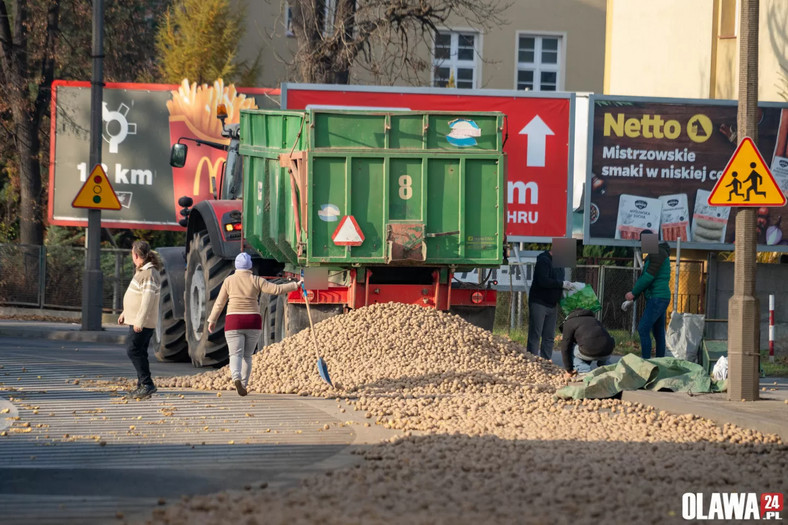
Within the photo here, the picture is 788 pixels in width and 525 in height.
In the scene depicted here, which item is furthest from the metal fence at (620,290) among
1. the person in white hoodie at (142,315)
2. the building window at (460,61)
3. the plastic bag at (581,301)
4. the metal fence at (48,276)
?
the building window at (460,61)

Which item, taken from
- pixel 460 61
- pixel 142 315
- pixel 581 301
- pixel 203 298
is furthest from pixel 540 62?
pixel 142 315

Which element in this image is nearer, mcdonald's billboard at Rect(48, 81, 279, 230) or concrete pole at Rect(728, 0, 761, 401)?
concrete pole at Rect(728, 0, 761, 401)

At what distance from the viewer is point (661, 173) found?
22.4 m

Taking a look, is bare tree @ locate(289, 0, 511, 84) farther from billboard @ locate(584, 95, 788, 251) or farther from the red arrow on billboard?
billboard @ locate(584, 95, 788, 251)

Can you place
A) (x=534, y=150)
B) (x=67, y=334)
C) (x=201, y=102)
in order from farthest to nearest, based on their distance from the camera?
(x=201, y=102), (x=534, y=150), (x=67, y=334)

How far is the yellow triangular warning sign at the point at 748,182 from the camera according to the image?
11.4m

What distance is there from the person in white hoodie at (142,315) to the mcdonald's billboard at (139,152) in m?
16.7

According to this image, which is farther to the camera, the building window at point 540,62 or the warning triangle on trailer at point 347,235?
the building window at point 540,62

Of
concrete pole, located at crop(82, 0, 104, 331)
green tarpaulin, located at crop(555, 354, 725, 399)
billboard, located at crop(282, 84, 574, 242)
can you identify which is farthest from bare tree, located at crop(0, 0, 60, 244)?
green tarpaulin, located at crop(555, 354, 725, 399)

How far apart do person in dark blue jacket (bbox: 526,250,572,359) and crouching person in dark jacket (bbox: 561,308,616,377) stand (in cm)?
152

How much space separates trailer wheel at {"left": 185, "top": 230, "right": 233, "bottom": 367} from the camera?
15539 mm

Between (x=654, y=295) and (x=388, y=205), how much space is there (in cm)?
440

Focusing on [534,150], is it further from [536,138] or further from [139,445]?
[139,445]

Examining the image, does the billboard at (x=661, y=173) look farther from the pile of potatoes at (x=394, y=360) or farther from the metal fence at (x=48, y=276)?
the metal fence at (x=48, y=276)
